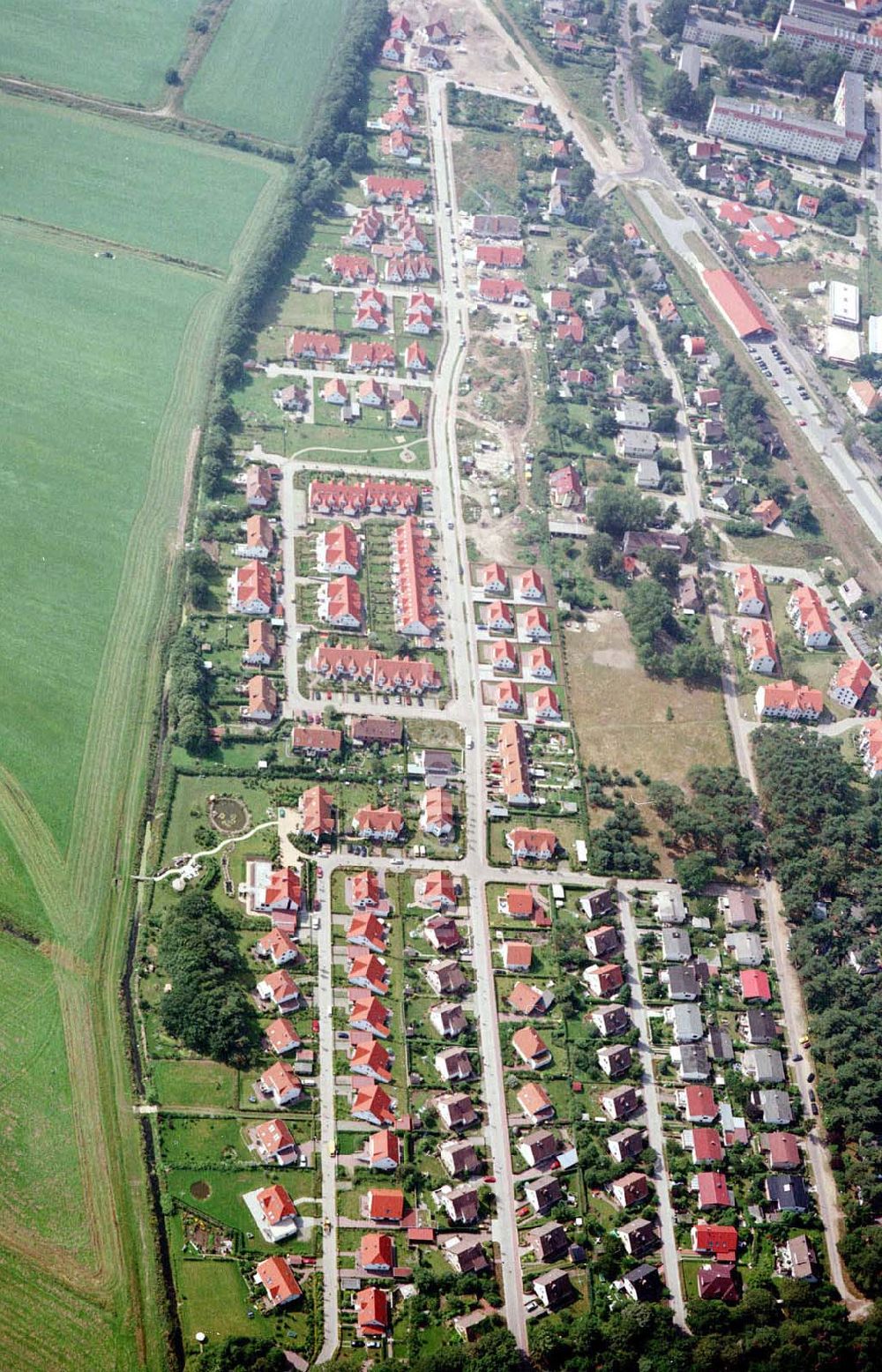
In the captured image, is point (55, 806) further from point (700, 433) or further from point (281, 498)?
point (700, 433)

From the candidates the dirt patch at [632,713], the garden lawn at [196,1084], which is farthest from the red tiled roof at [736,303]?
the garden lawn at [196,1084]

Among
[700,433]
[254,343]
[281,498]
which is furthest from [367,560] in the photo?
[700,433]

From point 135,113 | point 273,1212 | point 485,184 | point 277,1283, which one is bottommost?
point 277,1283

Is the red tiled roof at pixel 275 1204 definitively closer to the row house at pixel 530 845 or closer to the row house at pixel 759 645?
the row house at pixel 530 845

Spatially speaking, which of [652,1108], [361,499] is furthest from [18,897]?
[361,499]

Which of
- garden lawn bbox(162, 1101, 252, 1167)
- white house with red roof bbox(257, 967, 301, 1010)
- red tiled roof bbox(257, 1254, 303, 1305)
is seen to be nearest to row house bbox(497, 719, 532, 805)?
white house with red roof bbox(257, 967, 301, 1010)

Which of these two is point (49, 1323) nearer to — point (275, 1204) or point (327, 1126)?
point (275, 1204)
